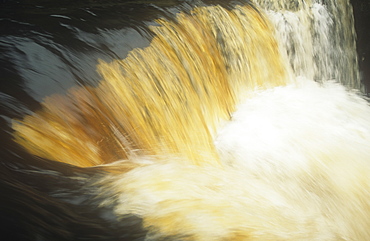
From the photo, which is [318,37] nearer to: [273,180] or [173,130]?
[273,180]

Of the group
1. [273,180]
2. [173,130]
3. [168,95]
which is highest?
[168,95]

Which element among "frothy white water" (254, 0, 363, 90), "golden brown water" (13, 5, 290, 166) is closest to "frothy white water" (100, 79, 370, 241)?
"golden brown water" (13, 5, 290, 166)

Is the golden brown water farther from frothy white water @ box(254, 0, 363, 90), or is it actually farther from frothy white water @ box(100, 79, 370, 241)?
frothy white water @ box(254, 0, 363, 90)

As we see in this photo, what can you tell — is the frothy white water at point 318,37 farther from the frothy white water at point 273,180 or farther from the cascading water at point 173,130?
the frothy white water at point 273,180

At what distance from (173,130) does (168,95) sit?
322 millimetres

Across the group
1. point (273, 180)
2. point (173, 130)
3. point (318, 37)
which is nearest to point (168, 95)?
point (173, 130)

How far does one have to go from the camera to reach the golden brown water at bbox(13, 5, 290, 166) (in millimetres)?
2465

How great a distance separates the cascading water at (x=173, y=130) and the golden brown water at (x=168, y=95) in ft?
0.04

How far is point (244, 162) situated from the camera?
3.31m

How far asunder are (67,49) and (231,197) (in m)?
1.62

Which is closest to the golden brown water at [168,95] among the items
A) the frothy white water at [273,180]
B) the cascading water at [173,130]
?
the cascading water at [173,130]

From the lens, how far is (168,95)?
3.38m

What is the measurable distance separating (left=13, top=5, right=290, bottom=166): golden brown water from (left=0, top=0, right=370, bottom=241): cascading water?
0.04 feet

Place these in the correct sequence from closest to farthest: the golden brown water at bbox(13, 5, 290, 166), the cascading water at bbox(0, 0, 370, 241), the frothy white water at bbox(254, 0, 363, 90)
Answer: the cascading water at bbox(0, 0, 370, 241), the golden brown water at bbox(13, 5, 290, 166), the frothy white water at bbox(254, 0, 363, 90)
